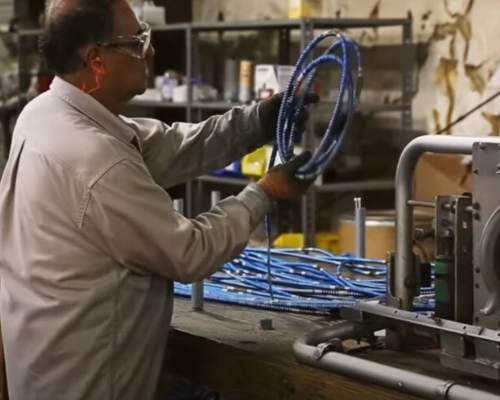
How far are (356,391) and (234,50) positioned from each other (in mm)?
3859

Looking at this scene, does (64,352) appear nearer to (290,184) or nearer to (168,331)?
(168,331)

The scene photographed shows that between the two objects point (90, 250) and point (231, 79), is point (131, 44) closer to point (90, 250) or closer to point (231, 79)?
point (90, 250)

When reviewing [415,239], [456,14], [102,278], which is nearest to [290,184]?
[415,239]

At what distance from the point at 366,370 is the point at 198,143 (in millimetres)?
767

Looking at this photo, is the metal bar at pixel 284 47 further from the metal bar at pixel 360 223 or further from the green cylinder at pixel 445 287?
the green cylinder at pixel 445 287

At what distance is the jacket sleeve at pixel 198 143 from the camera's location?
2092 mm

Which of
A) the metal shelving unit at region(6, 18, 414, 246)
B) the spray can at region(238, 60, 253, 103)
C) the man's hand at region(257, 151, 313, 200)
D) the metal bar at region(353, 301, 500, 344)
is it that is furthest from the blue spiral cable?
the spray can at region(238, 60, 253, 103)

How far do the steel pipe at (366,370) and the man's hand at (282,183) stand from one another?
9.6 inches

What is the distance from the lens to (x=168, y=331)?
1.77 meters

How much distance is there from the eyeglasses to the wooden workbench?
0.52m

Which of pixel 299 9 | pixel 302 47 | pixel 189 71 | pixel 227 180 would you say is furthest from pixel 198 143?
pixel 189 71

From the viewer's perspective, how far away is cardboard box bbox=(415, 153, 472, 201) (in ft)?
13.1

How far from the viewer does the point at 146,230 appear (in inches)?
62.3

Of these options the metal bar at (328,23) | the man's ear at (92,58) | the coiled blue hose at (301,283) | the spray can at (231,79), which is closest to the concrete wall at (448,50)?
the metal bar at (328,23)
